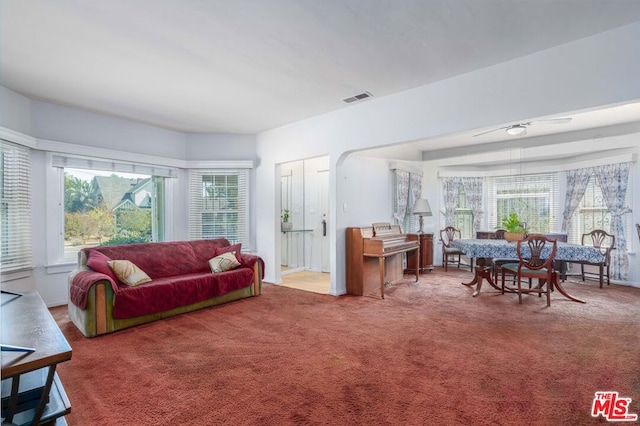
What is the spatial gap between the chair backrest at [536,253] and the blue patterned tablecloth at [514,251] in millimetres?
56

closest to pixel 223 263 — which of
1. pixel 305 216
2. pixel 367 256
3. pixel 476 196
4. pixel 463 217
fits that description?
pixel 367 256

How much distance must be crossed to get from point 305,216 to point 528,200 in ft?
15.3

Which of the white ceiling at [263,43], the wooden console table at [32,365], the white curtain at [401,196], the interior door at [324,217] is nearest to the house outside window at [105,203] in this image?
the white ceiling at [263,43]

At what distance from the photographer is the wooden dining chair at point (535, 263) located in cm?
406

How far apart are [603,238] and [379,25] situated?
5.60 m

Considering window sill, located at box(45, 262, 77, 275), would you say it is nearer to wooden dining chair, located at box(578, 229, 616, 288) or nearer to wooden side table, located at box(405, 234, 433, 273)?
wooden side table, located at box(405, 234, 433, 273)

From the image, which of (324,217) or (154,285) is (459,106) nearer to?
(324,217)

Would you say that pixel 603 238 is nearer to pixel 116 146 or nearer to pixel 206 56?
pixel 206 56

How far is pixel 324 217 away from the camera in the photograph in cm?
648

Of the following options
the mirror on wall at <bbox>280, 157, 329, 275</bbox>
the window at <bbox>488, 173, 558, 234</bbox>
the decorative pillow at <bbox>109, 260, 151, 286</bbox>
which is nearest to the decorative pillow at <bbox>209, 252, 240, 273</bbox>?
the decorative pillow at <bbox>109, 260, 151, 286</bbox>

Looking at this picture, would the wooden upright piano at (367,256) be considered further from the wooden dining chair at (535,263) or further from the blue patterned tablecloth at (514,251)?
the wooden dining chair at (535,263)

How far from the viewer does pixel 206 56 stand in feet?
9.86

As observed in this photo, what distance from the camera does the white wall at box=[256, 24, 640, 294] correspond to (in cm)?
Answer: 269

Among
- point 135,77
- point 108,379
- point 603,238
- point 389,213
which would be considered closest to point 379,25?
point 135,77
